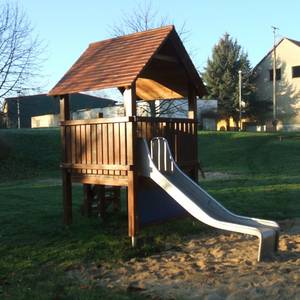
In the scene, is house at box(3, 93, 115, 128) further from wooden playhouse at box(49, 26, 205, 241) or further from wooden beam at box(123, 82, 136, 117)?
wooden beam at box(123, 82, 136, 117)

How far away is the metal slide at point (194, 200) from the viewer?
24.4 ft

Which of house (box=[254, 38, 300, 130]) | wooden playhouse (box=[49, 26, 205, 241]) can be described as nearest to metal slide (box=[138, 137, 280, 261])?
wooden playhouse (box=[49, 26, 205, 241])

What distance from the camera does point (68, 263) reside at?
7.53m

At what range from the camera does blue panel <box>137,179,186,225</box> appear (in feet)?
31.0

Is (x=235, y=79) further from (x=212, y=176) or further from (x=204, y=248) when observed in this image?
(x=204, y=248)

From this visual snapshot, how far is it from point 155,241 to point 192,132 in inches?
109

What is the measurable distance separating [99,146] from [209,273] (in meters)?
3.62

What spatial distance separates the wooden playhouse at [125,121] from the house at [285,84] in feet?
145

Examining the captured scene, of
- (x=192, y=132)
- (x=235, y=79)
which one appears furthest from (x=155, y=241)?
(x=235, y=79)

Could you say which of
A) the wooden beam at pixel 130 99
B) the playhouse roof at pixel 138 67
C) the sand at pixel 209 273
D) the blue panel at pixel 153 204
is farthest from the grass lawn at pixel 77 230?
the playhouse roof at pixel 138 67

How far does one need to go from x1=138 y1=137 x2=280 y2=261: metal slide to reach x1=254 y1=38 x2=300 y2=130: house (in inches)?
1810

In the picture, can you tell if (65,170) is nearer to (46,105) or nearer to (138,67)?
(138,67)

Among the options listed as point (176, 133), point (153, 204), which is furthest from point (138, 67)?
point (153, 204)

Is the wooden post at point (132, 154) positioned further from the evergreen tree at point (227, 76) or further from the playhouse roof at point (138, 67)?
the evergreen tree at point (227, 76)
